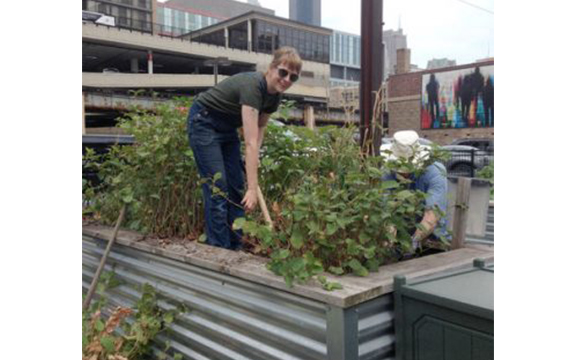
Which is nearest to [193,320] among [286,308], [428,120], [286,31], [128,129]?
[286,308]

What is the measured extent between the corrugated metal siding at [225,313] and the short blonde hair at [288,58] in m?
1.24

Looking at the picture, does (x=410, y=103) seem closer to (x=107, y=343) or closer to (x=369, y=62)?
(x=369, y=62)

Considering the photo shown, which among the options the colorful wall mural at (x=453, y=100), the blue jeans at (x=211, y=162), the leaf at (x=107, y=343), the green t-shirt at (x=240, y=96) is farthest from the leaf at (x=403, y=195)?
the colorful wall mural at (x=453, y=100)

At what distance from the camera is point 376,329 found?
2.00m

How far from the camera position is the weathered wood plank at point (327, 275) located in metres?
1.93

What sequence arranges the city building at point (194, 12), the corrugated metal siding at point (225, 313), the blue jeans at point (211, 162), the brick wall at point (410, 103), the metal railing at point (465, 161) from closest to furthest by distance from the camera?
1. the corrugated metal siding at point (225, 313)
2. the blue jeans at point (211, 162)
3. the metal railing at point (465, 161)
4. the brick wall at point (410, 103)
5. the city building at point (194, 12)

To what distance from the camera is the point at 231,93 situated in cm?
311

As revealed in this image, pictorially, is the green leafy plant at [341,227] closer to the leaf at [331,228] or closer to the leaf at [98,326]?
the leaf at [331,228]

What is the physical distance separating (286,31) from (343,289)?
64.2 meters

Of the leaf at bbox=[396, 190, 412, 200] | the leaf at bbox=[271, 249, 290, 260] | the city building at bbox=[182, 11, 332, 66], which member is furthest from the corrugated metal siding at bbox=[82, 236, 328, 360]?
the city building at bbox=[182, 11, 332, 66]

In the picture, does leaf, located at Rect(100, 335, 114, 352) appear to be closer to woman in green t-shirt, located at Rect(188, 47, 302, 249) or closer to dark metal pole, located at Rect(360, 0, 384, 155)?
woman in green t-shirt, located at Rect(188, 47, 302, 249)

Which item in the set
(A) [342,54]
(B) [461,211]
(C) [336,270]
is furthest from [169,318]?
(A) [342,54]

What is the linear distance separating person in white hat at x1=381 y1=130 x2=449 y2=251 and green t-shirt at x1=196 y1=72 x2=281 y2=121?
0.78 metres

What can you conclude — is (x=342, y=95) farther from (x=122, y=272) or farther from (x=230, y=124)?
(x=122, y=272)
